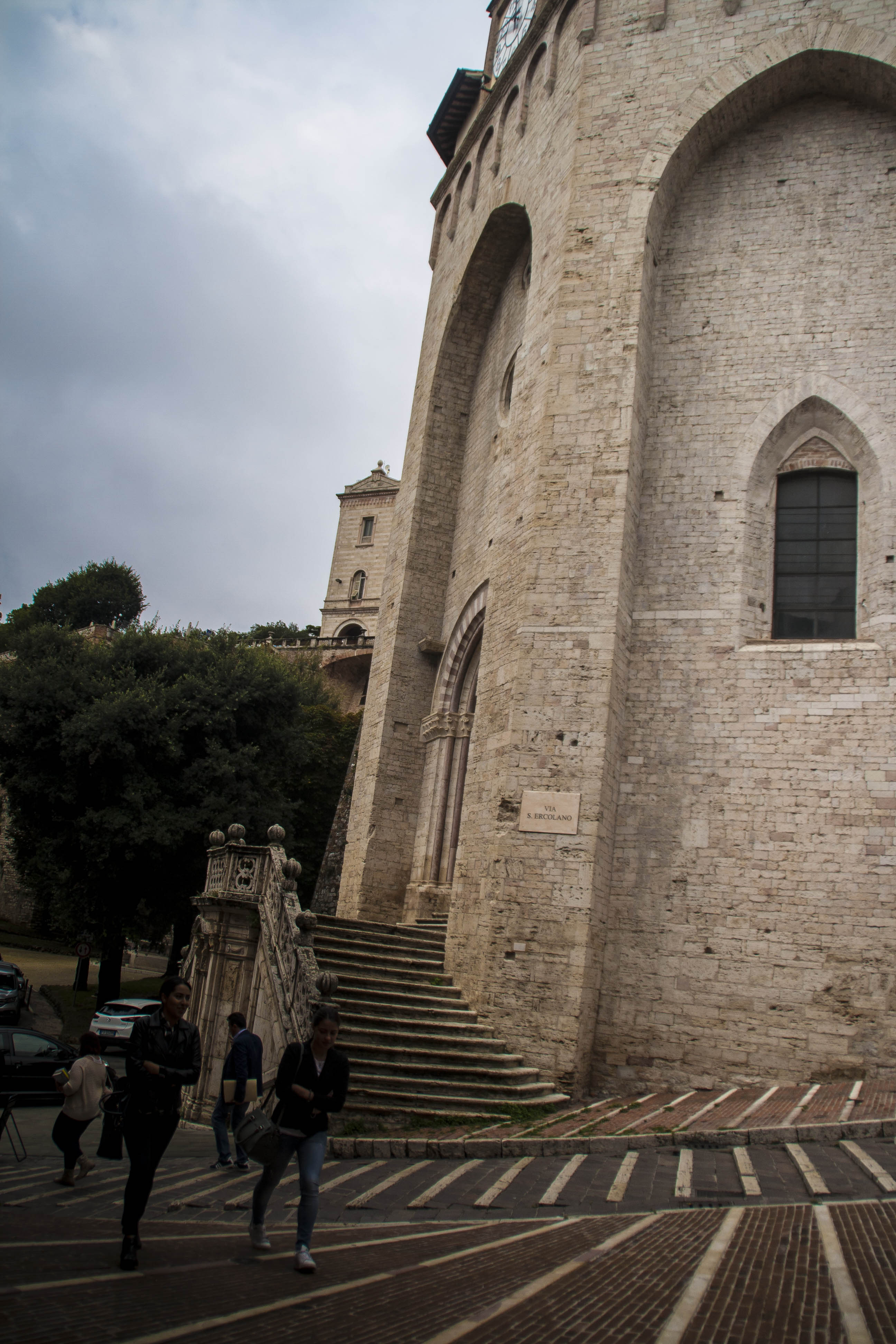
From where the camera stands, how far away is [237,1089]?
27.9 ft

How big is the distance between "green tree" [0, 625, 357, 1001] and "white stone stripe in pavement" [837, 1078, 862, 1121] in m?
13.8

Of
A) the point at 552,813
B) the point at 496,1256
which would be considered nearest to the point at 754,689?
the point at 552,813

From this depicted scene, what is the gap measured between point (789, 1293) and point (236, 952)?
9703 millimetres

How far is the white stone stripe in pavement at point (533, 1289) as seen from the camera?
3.61 metres

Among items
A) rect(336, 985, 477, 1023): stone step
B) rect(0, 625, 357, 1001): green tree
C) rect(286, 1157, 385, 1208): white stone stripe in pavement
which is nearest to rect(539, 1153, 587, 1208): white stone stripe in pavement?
rect(286, 1157, 385, 1208): white stone stripe in pavement

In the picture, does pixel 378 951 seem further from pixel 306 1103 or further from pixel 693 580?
pixel 306 1103

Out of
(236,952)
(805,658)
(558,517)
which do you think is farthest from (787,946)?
(236,952)

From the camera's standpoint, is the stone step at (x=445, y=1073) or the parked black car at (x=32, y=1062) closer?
the stone step at (x=445, y=1073)

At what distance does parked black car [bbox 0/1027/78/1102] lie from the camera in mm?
12328

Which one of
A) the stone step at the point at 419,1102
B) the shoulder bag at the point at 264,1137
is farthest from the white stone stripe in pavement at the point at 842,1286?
the stone step at the point at 419,1102

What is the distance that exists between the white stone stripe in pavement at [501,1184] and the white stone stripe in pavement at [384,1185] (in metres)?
0.72

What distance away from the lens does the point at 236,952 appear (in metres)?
12.8

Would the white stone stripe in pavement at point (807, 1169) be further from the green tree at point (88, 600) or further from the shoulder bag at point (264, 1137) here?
the green tree at point (88, 600)

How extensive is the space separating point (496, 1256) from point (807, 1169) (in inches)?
115
